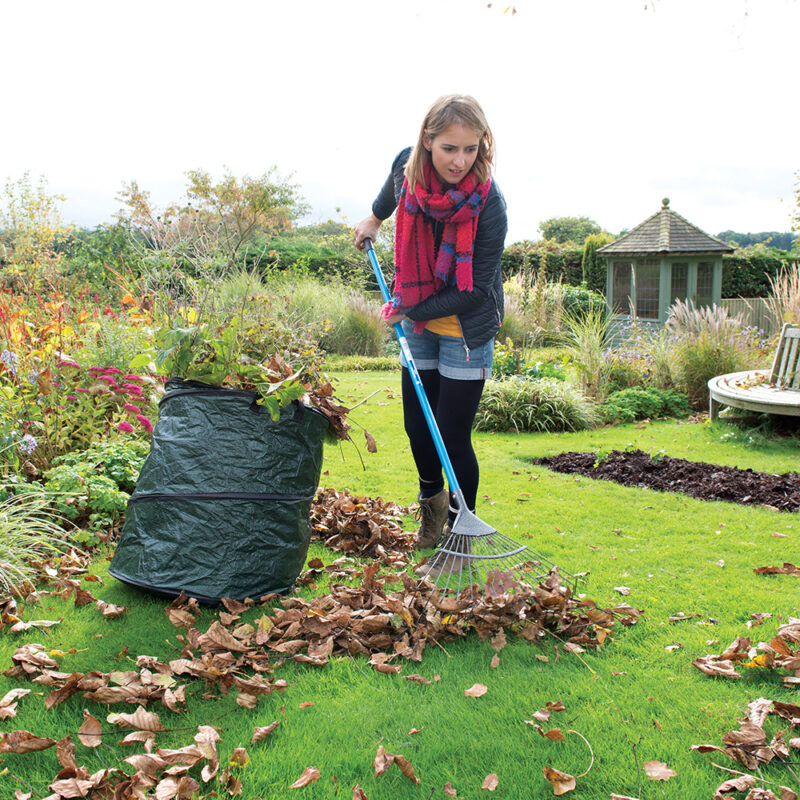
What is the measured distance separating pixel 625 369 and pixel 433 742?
22.7ft

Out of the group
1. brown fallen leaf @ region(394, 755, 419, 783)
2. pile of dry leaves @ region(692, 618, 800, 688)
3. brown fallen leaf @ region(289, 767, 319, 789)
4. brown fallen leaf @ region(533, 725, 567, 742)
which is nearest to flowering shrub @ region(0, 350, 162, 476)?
brown fallen leaf @ region(289, 767, 319, 789)

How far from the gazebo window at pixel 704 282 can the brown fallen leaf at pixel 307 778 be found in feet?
52.5

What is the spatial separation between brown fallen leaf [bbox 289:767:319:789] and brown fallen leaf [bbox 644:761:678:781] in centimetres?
88

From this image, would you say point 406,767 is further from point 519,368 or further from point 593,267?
point 593,267

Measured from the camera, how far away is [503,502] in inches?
169

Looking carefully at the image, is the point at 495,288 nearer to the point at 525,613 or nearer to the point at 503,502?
the point at 525,613

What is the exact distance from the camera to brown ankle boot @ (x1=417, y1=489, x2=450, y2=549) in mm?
3312

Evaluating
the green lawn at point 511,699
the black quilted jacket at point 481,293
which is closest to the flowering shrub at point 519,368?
the green lawn at point 511,699

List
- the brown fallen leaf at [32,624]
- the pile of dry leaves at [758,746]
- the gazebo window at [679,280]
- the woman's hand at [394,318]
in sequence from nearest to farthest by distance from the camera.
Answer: the pile of dry leaves at [758,746], the brown fallen leaf at [32,624], the woman's hand at [394,318], the gazebo window at [679,280]

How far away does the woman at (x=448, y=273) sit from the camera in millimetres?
2645

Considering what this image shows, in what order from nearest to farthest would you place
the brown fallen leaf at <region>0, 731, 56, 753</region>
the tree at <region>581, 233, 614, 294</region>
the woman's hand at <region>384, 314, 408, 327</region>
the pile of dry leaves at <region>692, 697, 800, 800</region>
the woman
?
1. the pile of dry leaves at <region>692, 697, 800, 800</region>
2. the brown fallen leaf at <region>0, 731, 56, 753</region>
3. the woman
4. the woman's hand at <region>384, 314, 408, 327</region>
5. the tree at <region>581, 233, 614, 294</region>

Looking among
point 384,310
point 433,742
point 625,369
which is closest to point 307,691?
point 433,742

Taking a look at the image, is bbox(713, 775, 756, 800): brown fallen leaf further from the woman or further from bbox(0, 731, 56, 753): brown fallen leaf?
bbox(0, 731, 56, 753): brown fallen leaf

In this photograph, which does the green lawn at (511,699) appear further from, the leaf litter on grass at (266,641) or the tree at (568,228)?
the tree at (568,228)
